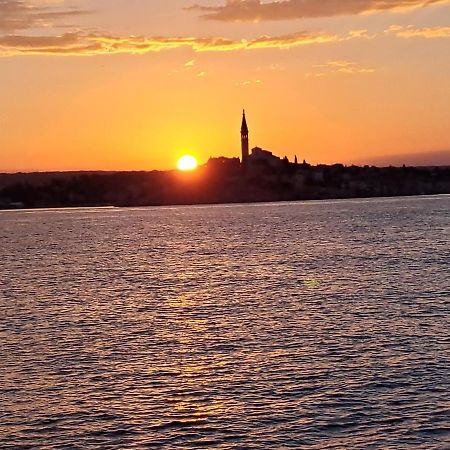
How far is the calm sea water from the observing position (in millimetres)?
24719

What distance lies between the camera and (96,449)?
23.3 metres

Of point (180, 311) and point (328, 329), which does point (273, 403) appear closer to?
point (328, 329)

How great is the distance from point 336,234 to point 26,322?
88000 mm

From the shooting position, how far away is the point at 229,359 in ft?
111

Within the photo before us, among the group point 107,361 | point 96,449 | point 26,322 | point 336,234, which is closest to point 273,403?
point 96,449

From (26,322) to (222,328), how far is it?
1034 centimetres

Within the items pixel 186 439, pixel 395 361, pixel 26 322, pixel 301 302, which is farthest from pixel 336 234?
pixel 186 439

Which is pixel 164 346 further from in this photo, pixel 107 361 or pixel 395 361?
pixel 395 361

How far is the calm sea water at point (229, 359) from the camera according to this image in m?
24.7

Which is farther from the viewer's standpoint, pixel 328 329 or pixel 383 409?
pixel 328 329

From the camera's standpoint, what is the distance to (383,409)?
26.3 m

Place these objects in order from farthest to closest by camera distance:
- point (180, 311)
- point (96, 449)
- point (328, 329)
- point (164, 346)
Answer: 1. point (180, 311)
2. point (328, 329)
3. point (164, 346)
4. point (96, 449)

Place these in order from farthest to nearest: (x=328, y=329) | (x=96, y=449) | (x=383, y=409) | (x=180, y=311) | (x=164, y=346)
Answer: (x=180, y=311), (x=328, y=329), (x=164, y=346), (x=383, y=409), (x=96, y=449)

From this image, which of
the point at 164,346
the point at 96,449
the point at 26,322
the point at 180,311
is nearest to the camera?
the point at 96,449
